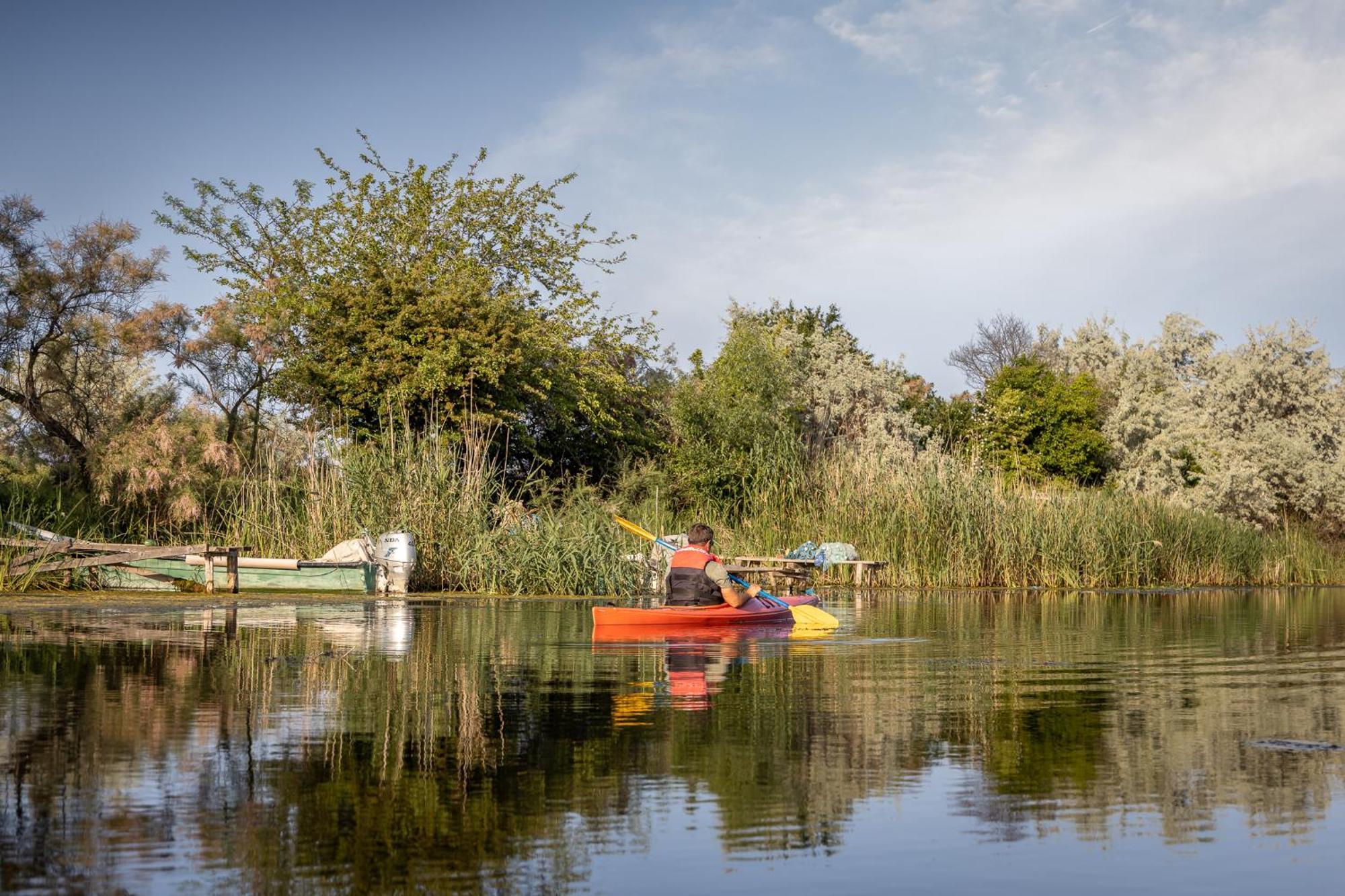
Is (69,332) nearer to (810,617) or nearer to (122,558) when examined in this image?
(122,558)

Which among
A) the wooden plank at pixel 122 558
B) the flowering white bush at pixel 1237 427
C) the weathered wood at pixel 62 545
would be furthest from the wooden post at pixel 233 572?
the flowering white bush at pixel 1237 427

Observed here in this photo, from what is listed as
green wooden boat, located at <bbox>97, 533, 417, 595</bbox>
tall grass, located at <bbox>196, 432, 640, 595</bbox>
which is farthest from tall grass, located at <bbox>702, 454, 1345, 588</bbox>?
green wooden boat, located at <bbox>97, 533, 417, 595</bbox>

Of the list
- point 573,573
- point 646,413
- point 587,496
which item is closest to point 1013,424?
point 646,413

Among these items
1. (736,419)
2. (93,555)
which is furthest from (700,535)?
(736,419)

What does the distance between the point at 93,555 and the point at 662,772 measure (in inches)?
686

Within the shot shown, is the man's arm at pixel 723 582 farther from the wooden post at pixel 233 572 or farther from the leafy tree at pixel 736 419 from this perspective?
the leafy tree at pixel 736 419

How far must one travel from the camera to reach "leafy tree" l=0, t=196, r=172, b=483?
28781 millimetres

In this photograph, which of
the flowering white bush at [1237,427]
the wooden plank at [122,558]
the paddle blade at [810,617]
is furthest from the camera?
the flowering white bush at [1237,427]

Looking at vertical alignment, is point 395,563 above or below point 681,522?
below

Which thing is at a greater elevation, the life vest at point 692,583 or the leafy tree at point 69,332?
the leafy tree at point 69,332

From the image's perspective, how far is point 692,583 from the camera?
15531 mm

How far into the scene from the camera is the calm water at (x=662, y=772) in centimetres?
475

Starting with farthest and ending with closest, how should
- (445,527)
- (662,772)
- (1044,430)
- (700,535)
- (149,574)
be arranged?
1. (1044,430)
2. (445,527)
3. (149,574)
4. (700,535)
5. (662,772)

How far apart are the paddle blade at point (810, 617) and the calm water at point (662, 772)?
11.6ft
